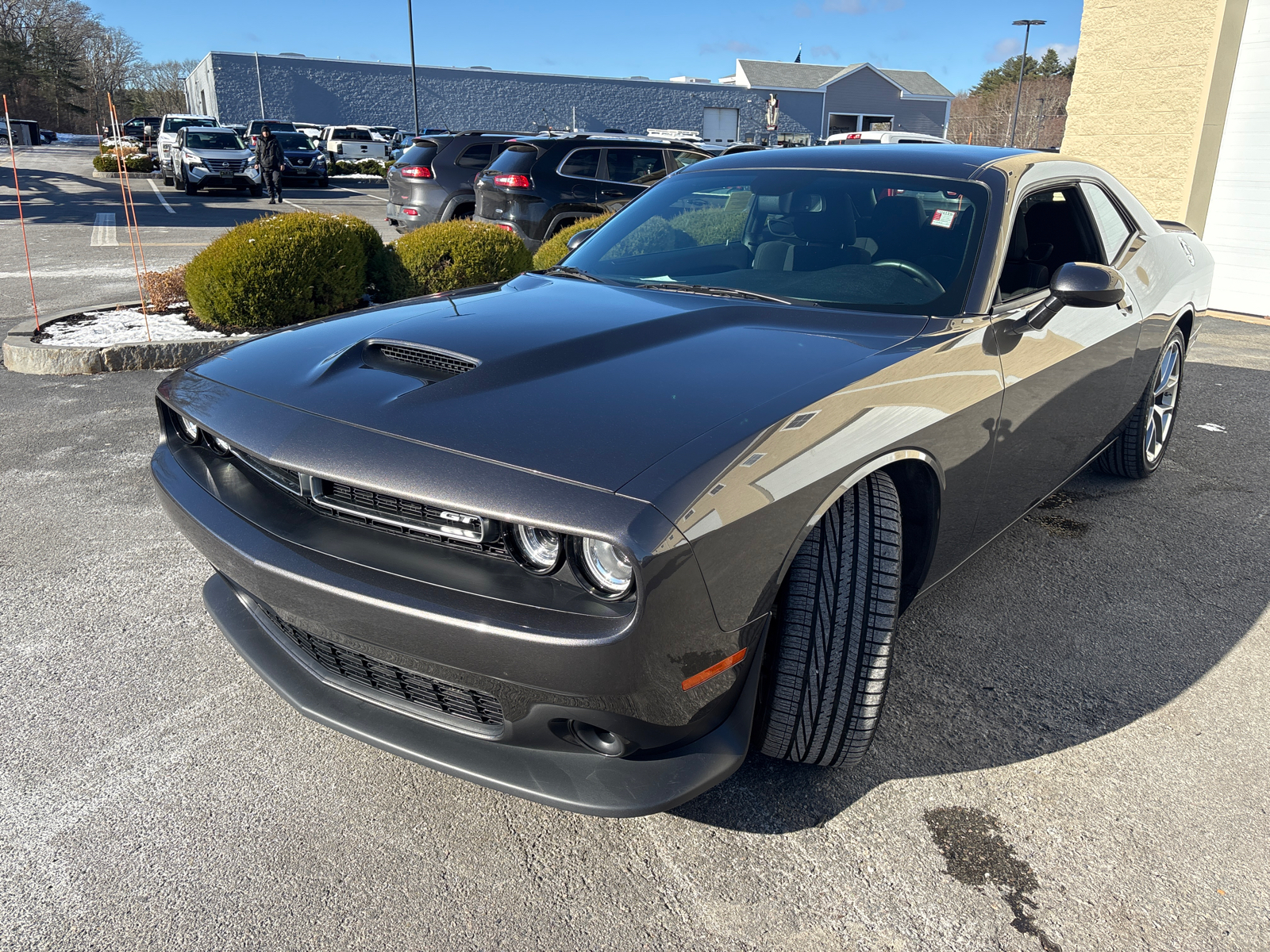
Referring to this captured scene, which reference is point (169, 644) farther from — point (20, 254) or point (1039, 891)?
point (20, 254)

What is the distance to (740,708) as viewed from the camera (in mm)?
1963

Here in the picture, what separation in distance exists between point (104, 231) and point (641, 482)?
16.6 m

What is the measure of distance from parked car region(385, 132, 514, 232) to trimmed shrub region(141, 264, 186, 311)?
14.0 ft

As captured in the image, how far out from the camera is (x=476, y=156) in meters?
12.5

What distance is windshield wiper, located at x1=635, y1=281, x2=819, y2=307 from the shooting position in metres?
2.81

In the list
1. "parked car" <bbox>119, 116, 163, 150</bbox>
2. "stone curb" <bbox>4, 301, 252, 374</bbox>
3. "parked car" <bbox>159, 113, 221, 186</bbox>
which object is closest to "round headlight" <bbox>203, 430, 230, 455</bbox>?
"stone curb" <bbox>4, 301, 252, 374</bbox>

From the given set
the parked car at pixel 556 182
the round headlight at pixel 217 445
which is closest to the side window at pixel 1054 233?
the round headlight at pixel 217 445

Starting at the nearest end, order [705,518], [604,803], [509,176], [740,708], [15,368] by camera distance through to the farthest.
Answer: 1. [705,518]
2. [604,803]
3. [740,708]
4. [15,368]
5. [509,176]

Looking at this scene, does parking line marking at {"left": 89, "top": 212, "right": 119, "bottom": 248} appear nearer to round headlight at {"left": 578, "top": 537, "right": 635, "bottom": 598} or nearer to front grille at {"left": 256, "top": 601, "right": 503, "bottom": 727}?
front grille at {"left": 256, "top": 601, "right": 503, "bottom": 727}

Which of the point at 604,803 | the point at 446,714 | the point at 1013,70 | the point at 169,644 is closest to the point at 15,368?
the point at 169,644

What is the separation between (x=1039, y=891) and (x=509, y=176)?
8847mm

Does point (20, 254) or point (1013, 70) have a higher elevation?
point (1013, 70)

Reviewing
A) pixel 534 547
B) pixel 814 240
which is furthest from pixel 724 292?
pixel 534 547

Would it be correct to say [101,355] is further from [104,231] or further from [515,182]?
[104,231]
